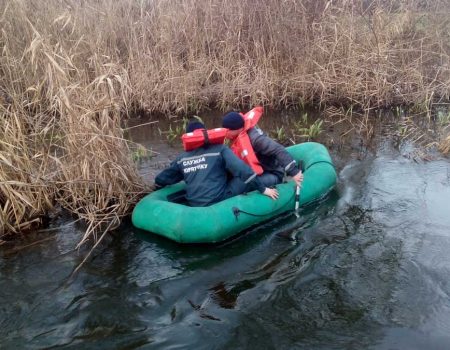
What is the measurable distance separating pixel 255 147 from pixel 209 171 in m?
0.71

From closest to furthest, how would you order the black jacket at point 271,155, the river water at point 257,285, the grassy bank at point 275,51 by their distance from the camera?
the river water at point 257,285, the black jacket at point 271,155, the grassy bank at point 275,51

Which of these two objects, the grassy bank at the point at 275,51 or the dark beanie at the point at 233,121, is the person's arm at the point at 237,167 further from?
the grassy bank at the point at 275,51

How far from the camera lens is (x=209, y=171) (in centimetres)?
421

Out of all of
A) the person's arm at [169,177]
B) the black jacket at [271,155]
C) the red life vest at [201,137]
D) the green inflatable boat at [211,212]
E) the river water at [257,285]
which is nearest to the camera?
the river water at [257,285]

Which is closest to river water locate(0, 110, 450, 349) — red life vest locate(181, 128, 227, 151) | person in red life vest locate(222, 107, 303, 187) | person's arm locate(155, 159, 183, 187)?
person in red life vest locate(222, 107, 303, 187)

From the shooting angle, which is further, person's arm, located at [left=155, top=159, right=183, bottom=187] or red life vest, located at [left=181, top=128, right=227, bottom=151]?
person's arm, located at [left=155, top=159, right=183, bottom=187]

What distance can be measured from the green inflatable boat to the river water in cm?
14

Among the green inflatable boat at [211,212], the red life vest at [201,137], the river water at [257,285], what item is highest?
the red life vest at [201,137]

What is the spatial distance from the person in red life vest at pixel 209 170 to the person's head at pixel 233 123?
0.32 metres

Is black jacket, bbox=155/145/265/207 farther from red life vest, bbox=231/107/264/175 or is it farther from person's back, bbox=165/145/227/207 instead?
red life vest, bbox=231/107/264/175

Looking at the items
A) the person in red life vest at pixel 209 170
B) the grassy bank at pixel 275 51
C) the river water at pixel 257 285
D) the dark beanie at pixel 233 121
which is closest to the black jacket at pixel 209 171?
the person in red life vest at pixel 209 170

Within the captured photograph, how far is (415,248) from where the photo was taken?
392 centimetres

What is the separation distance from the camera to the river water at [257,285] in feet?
10.0

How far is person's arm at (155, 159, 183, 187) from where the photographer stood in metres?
4.48
